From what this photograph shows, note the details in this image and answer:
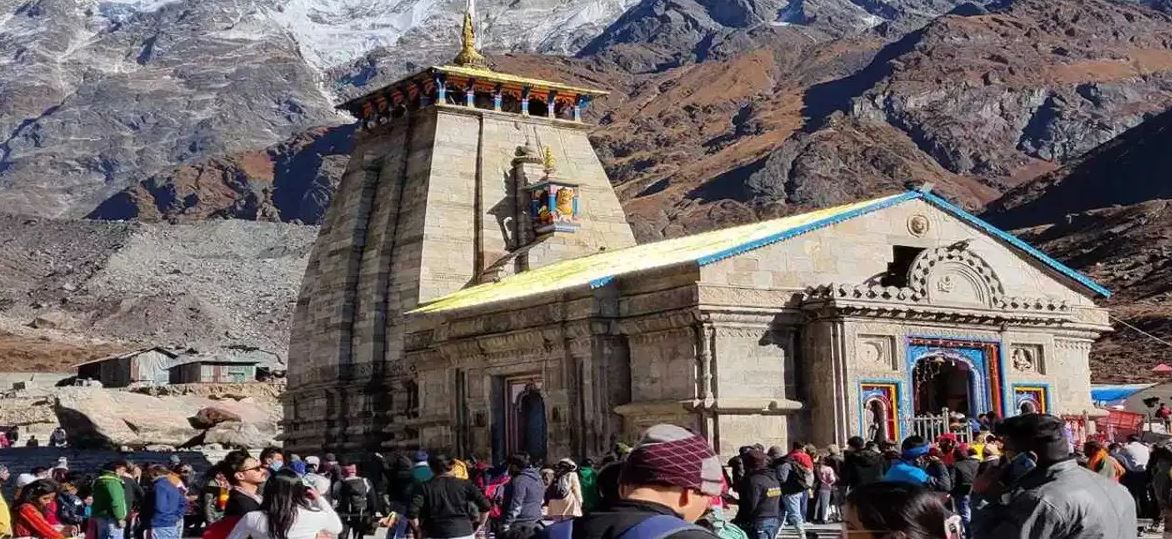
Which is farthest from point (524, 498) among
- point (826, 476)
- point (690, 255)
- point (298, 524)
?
point (690, 255)

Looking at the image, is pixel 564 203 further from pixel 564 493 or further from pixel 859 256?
pixel 564 493

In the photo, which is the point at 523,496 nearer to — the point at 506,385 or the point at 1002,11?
the point at 506,385

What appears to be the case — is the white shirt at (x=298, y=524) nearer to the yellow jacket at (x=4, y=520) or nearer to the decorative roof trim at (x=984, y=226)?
the yellow jacket at (x=4, y=520)

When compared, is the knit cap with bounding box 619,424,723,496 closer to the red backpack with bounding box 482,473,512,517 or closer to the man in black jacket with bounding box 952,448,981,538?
the man in black jacket with bounding box 952,448,981,538

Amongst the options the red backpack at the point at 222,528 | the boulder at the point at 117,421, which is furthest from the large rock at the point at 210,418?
the red backpack at the point at 222,528

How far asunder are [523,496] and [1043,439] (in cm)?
893

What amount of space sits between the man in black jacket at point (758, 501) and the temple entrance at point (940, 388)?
15720mm

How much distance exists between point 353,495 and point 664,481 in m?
16.5

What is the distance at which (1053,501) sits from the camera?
6.96 metres

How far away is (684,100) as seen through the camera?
589 feet

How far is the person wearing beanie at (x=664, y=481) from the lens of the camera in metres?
5.44

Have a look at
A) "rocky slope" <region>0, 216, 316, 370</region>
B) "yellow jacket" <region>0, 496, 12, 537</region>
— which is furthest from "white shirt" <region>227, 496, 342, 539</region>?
"rocky slope" <region>0, 216, 316, 370</region>

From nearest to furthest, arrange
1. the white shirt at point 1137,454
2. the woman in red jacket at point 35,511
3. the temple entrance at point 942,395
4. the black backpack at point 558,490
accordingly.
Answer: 1. the woman in red jacket at point 35,511
2. the black backpack at point 558,490
3. the white shirt at point 1137,454
4. the temple entrance at point 942,395

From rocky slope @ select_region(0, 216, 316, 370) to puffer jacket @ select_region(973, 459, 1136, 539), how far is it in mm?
93386
